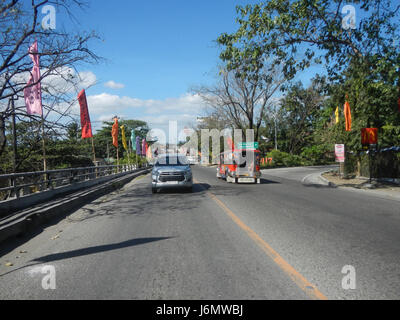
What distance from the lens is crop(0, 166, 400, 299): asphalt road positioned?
4.10 m

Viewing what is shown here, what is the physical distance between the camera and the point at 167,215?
9594 mm

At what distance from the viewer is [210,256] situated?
550 centimetres

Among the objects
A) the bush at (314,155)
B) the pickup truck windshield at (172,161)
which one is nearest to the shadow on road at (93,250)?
the pickup truck windshield at (172,161)

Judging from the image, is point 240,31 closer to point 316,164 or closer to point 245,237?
point 245,237

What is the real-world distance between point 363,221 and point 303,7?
9.48m

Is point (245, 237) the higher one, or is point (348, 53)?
point (348, 53)

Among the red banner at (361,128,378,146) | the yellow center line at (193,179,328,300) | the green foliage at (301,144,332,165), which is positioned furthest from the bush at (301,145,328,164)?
the yellow center line at (193,179,328,300)

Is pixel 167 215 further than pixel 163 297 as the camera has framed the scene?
Yes

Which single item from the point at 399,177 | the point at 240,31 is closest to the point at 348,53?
the point at 240,31

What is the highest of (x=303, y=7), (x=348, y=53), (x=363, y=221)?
(x=303, y=7)
